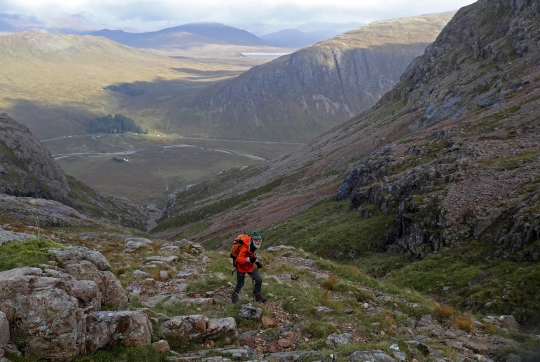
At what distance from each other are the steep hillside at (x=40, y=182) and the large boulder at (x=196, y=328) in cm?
6280

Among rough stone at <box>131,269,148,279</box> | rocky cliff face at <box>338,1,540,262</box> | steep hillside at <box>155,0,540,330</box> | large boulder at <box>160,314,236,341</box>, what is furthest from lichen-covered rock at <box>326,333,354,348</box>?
rocky cliff face at <box>338,1,540,262</box>

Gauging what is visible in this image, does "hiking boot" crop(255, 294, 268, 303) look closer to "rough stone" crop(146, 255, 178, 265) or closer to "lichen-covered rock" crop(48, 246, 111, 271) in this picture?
"lichen-covered rock" crop(48, 246, 111, 271)

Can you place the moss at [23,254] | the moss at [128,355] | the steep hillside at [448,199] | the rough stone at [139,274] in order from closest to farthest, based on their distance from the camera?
the moss at [128,355] → the moss at [23,254] → the rough stone at [139,274] → the steep hillside at [448,199]

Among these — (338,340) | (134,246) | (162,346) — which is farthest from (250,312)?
(134,246)

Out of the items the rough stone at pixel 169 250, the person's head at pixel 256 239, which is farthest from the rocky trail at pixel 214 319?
the rough stone at pixel 169 250

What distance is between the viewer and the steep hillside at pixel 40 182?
278 feet

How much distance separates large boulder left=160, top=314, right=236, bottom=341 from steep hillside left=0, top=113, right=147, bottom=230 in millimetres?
62802

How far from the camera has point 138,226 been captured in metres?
109

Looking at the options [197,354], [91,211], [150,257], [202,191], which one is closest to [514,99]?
[150,257]

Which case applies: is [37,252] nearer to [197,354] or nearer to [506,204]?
[197,354]

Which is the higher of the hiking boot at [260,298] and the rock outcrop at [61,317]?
the rock outcrop at [61,317]

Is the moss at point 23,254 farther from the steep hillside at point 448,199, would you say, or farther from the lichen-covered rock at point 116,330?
the steep hillside at point 448,199

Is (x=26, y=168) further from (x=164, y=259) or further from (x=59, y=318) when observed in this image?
(x=59, y=318)

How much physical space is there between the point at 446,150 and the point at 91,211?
3373 inches
